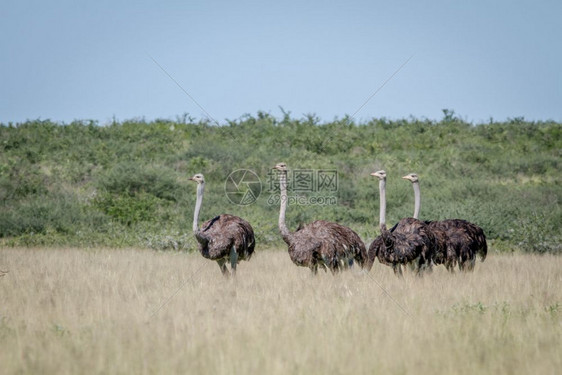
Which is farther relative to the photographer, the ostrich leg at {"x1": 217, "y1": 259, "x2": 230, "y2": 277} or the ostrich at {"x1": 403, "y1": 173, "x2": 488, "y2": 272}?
the ostrich at {"x1": 403, "y1": 173, "x2": 488, "y2": 272}

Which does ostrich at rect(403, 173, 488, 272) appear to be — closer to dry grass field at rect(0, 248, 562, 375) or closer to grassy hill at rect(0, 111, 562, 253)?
dry grass field at rect(0, 248, 562, 375)

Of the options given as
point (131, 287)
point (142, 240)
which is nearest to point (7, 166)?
point (142, 240)

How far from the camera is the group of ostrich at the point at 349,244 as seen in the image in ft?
34.3

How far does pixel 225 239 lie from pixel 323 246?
1453mm

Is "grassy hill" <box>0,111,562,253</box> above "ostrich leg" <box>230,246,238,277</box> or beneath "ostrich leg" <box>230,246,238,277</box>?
above

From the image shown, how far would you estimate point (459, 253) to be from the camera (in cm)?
1150

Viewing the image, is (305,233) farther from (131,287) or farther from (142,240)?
(142,240)

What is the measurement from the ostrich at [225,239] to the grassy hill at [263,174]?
14.7ft

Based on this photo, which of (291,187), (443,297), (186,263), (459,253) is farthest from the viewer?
(291,187)

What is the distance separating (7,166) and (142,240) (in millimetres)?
7427

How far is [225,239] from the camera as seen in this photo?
35.5 feet

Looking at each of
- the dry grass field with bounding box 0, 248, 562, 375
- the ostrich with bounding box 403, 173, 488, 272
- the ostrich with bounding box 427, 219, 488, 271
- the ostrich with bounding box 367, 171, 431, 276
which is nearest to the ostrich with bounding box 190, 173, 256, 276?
the dry grass field with bounding box 0, 248, 562, 375

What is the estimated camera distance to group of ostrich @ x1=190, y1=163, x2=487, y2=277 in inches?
412

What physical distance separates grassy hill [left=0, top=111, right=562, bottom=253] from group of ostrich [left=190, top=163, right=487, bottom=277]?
4.57 meters
